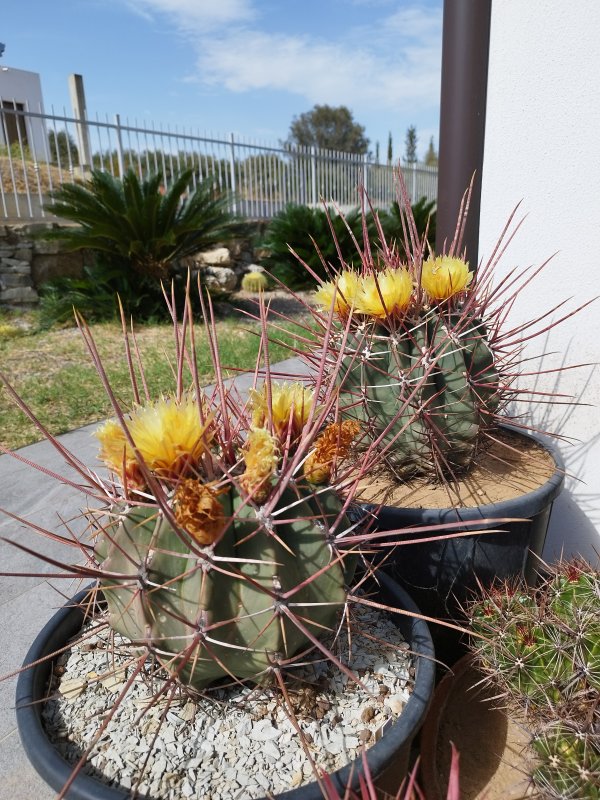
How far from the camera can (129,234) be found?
Answer: 589cm

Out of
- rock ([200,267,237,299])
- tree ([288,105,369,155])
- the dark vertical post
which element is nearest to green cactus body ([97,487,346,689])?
the dark vertical post

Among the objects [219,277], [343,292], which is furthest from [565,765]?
[219,277]

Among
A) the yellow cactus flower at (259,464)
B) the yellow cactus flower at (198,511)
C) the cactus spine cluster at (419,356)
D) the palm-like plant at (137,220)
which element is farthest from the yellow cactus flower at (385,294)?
the palm-like plant at (137,220)

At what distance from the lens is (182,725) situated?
0.94m

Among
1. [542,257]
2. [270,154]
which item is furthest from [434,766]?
[270,154]

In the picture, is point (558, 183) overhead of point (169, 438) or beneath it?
overhead

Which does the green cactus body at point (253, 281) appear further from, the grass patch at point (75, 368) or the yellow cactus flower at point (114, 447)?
the yellow cactus flower at point (114, 447)

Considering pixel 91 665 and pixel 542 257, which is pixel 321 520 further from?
pixel 542 257

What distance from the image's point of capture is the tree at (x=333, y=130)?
37.9 meters

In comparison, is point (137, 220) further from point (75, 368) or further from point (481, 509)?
point (481, 509)

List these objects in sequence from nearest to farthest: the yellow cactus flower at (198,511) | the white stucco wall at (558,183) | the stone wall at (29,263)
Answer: the yellow cactus flower at (198,511) < the white stucco wall at (558,183) < the stone wall at (29,263)

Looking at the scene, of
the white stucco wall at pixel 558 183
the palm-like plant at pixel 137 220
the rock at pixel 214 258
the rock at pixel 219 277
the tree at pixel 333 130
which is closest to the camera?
the white stucco wall at pixel 558 183

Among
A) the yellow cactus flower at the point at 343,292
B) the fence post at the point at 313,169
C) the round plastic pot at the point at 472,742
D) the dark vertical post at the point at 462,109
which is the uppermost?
the fence post at the point at 313,169

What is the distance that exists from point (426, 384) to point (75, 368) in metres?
3.77
